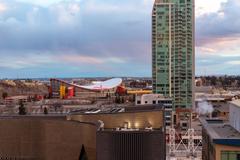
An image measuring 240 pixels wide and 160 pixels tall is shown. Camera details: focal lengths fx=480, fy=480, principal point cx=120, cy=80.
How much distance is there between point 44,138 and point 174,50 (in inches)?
2324

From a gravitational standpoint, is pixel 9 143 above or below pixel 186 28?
below

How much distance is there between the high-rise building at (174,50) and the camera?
291 feet

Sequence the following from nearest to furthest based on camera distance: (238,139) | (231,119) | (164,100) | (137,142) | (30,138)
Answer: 1. (238,139)
2. (137,142)
3. (231,119)
4. (30,138)
5. (164,100)

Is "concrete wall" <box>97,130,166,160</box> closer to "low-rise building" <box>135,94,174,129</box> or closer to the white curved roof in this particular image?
"low-rise building" <box>135,94,174,129</box>

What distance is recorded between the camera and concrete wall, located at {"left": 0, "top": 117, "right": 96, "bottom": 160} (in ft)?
101

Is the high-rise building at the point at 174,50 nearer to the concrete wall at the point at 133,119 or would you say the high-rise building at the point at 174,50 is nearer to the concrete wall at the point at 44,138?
the concrete wall at the point at 133,119

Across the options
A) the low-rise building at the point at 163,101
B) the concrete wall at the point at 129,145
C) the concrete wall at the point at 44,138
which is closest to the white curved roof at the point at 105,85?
the low-rise building at the point at 163,101

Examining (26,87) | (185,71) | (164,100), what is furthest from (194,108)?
(26,87)

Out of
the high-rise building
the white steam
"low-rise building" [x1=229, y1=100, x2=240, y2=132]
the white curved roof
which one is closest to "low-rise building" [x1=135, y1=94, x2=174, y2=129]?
the white steam

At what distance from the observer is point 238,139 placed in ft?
71.6

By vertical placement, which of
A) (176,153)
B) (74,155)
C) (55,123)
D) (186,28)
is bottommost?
(176,153)

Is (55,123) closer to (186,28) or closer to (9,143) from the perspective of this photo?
(9,143)

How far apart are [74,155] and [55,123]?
2653 mm

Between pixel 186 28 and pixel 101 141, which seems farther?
pixel 186 28
